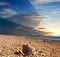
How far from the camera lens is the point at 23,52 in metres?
12.3

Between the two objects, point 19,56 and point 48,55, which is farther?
point 48,55

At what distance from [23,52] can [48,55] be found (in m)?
1.70

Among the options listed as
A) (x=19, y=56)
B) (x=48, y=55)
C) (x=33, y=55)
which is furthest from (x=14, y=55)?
(x=48, y=55)

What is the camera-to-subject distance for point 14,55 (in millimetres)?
12156

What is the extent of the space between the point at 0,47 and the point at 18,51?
→ 4.30ft

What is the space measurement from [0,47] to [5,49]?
50 cm

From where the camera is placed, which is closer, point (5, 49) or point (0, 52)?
point (0, 52)

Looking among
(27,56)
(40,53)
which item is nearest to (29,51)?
(27,56)

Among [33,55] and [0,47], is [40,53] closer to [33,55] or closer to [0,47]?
[33,55]

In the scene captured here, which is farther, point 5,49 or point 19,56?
point 5,49

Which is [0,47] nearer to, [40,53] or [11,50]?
[11,50]

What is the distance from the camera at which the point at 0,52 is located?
12.3 m

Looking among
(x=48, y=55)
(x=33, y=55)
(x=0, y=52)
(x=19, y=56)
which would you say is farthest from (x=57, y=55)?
(x=0, y=52)

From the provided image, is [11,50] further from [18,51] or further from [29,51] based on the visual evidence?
[29,51]
